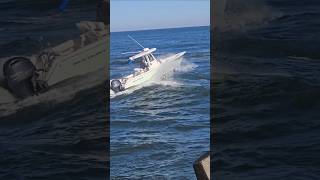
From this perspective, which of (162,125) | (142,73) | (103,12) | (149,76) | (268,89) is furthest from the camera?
(142,73)

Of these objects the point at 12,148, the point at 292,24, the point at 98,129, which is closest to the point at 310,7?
the point at 292,24

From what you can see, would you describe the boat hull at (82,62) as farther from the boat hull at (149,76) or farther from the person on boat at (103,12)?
the boat hull at (149,76)

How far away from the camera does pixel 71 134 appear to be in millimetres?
4199

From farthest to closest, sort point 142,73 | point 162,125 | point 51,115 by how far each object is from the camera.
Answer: point 142,73 → point 162,125 → point 51,115

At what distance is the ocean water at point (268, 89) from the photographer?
393 cm

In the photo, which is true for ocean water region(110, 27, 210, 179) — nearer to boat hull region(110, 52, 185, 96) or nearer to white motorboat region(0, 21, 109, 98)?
boat hull region(110, 52, 185, 96)

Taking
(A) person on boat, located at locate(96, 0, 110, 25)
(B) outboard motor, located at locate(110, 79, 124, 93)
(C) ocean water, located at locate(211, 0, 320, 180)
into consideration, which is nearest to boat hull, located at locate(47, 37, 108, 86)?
(A) person on boat, located at locate(96, 0, 110, 25)

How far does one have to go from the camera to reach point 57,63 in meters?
4.21

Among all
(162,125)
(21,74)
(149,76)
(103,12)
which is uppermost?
(103,12)

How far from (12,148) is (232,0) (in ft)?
8.19

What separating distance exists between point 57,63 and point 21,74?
0.37 metres

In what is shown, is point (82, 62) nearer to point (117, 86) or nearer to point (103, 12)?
point (103, 12)

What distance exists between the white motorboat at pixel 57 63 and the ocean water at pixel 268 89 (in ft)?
3.67

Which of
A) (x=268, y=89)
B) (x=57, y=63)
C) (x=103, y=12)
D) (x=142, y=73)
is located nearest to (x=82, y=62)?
(x=57, y=63)
